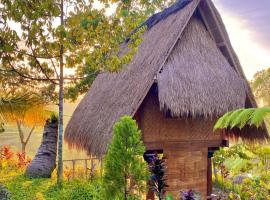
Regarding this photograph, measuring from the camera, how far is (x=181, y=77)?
7.63 meters

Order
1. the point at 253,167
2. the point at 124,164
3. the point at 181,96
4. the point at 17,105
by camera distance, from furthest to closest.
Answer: the point at 17,105 → the point at 181,96 → the point at 253,167 → the point at 124,164

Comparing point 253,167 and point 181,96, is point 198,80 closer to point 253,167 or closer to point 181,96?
point 181,96

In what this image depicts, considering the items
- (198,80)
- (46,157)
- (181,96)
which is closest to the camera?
(181,96)

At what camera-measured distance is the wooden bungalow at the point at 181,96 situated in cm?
738

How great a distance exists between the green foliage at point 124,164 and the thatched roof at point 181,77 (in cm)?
319

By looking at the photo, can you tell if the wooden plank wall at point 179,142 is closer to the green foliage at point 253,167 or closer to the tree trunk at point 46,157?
the green foliage at point 253,167

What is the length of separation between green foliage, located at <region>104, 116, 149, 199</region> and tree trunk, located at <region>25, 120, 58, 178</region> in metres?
6.88

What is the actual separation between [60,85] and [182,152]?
378 cm

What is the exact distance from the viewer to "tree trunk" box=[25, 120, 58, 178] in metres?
9.97

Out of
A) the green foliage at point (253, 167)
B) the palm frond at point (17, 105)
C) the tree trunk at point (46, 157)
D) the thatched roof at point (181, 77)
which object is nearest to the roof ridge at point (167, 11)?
the thatched roof at point (181, 77)

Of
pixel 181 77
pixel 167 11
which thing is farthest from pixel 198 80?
pixel 167 11

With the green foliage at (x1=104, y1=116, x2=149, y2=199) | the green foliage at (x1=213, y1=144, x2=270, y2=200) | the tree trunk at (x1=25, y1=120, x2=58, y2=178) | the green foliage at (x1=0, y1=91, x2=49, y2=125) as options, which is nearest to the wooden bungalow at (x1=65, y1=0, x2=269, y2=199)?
the tree trunk at (x1=25, y1=120, x2=58, y2=178)

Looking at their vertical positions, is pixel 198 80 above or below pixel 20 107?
above

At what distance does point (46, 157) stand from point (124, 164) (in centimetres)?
735
